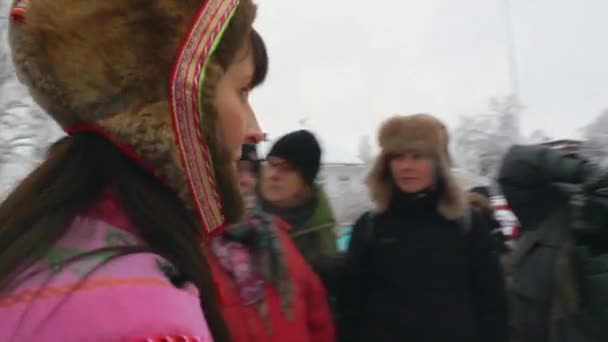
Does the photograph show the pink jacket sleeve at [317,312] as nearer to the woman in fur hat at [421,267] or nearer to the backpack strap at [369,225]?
the woman in fur hat at [421,267]

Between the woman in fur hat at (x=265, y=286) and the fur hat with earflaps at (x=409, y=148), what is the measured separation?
1.79 feet

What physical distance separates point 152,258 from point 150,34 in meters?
0.31

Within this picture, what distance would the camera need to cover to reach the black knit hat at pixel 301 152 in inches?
129

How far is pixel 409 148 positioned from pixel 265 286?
2.94 ft

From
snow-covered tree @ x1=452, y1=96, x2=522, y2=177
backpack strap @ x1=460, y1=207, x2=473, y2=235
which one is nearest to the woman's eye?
backpack strap @ x1=460, y1=207, x2=473, y2=235

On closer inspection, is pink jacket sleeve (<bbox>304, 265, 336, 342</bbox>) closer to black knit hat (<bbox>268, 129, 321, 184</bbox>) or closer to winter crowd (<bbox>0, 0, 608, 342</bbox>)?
black knit hat (<bbox>268, 129, 321, 184</bbox>)

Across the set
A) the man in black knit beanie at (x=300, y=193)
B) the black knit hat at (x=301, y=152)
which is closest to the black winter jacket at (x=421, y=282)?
the man in black knit beanie at (x=300, y=193)

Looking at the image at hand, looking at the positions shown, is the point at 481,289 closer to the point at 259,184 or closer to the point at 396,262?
the point at 396,262

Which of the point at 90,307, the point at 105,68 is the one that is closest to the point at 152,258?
the point at 90,307

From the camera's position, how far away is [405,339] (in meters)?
2.84

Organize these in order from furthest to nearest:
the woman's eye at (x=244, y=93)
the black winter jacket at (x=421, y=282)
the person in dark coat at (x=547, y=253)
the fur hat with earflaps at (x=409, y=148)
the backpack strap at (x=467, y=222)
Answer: the fur hat with earflaps at (x=409, y=148)
the backpack strap at (x=467, y=222)
the black winter jacket at (x=421, y=282)
the person in dark coat at (x=547, y=253)
the woman's eye at (x=244, y=93)

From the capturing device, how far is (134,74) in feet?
3.54

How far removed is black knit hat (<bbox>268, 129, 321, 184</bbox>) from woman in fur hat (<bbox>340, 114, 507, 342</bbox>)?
33 cm

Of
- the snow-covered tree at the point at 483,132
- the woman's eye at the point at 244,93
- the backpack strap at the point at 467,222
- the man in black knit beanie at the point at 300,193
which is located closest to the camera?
the woman's eye at the point at 244,93
